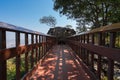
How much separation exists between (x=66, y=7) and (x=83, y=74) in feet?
31.9

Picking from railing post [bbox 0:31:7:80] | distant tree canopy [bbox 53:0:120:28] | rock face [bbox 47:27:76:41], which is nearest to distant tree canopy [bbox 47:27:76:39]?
rock face [bbox 47:27:76:41]

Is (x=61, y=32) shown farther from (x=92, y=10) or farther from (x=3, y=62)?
(x=3, y=62)

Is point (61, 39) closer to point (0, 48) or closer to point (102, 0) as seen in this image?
point (102, 0)

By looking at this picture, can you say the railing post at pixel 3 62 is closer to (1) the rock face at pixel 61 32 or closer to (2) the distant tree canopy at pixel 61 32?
(1) the rock face at pixel 61 32

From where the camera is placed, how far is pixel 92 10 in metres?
13.2

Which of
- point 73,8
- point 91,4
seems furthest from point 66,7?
point 91,4

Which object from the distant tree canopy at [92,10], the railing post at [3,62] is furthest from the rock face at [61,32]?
the railing post at [3,62]

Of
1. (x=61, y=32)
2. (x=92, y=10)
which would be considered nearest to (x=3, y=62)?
(x=92, y=10)

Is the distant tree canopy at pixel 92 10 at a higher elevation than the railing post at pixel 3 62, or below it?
higher

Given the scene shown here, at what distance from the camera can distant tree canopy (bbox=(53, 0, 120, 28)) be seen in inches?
479

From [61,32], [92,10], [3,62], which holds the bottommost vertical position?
[3,62]

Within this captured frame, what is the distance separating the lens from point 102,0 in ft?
35.9

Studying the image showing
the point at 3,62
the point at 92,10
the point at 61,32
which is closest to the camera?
the point at 3,62

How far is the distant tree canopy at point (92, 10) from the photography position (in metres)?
12.2
